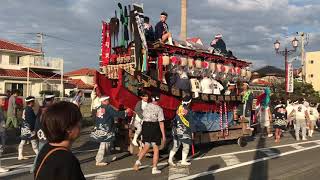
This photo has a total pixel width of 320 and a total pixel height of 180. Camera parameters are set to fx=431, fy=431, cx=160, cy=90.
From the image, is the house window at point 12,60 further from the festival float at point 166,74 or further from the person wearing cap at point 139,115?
the person wearing cap at point 139,115

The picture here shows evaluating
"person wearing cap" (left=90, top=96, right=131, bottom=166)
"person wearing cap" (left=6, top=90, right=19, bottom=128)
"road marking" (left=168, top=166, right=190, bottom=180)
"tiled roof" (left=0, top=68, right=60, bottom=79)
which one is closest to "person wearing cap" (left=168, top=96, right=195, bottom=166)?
"road marking" (left=168, top=166, right=190, bottom=180)

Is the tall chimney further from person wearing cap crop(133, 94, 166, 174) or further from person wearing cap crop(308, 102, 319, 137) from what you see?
person wearing cap crop(133, 94, 166, 174)

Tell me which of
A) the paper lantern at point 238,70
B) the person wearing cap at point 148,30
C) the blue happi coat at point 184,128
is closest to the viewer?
the blue happi coat at point 184,128

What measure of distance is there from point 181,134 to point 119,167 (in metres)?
1.60

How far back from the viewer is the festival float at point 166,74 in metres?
11.4

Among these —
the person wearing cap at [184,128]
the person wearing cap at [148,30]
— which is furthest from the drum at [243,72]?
the person wearing cap at [184,128]

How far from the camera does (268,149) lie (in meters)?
13.7

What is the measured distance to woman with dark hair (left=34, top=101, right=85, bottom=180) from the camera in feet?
8.99

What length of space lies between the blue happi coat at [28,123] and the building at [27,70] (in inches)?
1383

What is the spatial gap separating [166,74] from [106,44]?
2011mm

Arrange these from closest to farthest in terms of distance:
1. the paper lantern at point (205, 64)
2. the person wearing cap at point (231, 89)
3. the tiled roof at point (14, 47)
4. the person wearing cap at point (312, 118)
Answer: the paper lantern at point (205, 64) → the person wearing cap at point (231, 89) → the person wearing cap at point (312, 118) → the tiled roof at point (14, 47)

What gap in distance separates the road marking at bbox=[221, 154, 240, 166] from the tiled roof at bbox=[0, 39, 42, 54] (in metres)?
39.3

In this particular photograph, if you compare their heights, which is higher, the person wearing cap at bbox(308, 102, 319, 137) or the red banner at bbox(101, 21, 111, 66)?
the red banner at bbox(101, 21, 111, 66)

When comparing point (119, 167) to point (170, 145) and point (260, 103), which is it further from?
point (260, 103)
